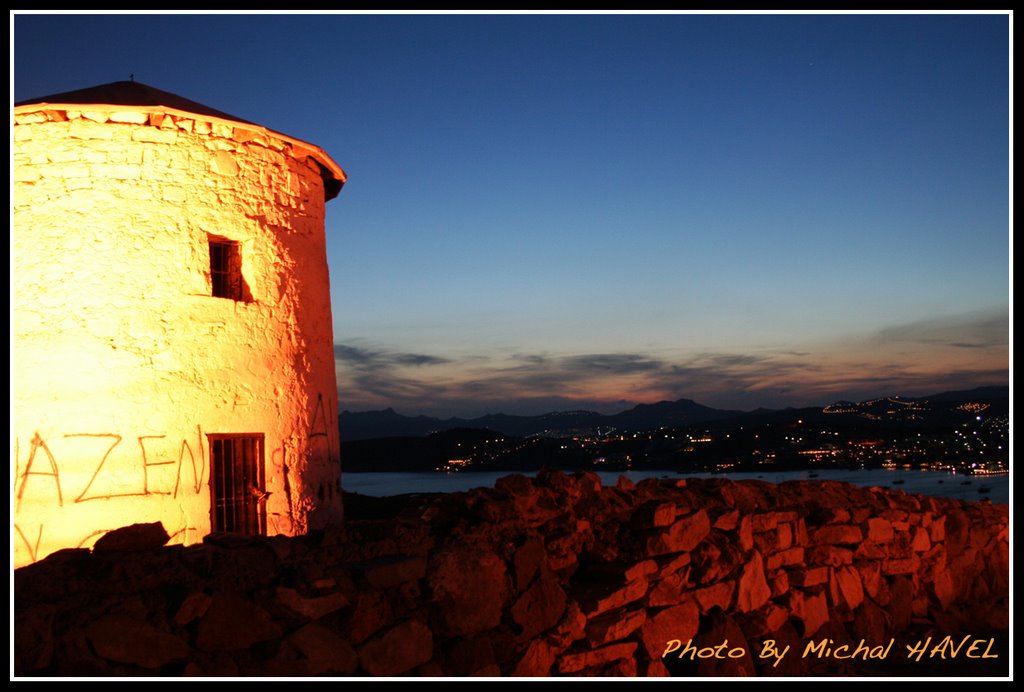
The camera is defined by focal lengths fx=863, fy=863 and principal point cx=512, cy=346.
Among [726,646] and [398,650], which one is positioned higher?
[398,650]

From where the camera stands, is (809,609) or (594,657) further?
(809,609)

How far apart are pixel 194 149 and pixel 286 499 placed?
156 inches

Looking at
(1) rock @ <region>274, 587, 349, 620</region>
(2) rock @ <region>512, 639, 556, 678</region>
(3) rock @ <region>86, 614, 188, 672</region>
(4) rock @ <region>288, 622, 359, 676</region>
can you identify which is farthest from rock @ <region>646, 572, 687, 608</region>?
(3) rock @ <region>86, 614, 188, 672</region>

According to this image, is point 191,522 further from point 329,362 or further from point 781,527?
point 781,527

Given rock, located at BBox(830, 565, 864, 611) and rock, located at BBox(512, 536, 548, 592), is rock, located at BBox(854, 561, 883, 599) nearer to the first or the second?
rock, located at BBox(830, 565, 864, 611)

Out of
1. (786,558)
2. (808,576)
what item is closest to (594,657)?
(786,558)

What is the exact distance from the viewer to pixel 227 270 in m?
9.72

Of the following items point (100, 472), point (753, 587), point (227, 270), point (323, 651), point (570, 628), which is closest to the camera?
point (323, 651)

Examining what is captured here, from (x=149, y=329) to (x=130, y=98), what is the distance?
8.91ft

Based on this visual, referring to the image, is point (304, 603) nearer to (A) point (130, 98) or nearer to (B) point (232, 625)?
(B) point (232, 625)

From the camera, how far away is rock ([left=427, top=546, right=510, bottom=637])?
21.0 feet

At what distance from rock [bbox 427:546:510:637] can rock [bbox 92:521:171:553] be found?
2.37m

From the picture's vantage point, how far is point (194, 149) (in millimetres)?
9414
